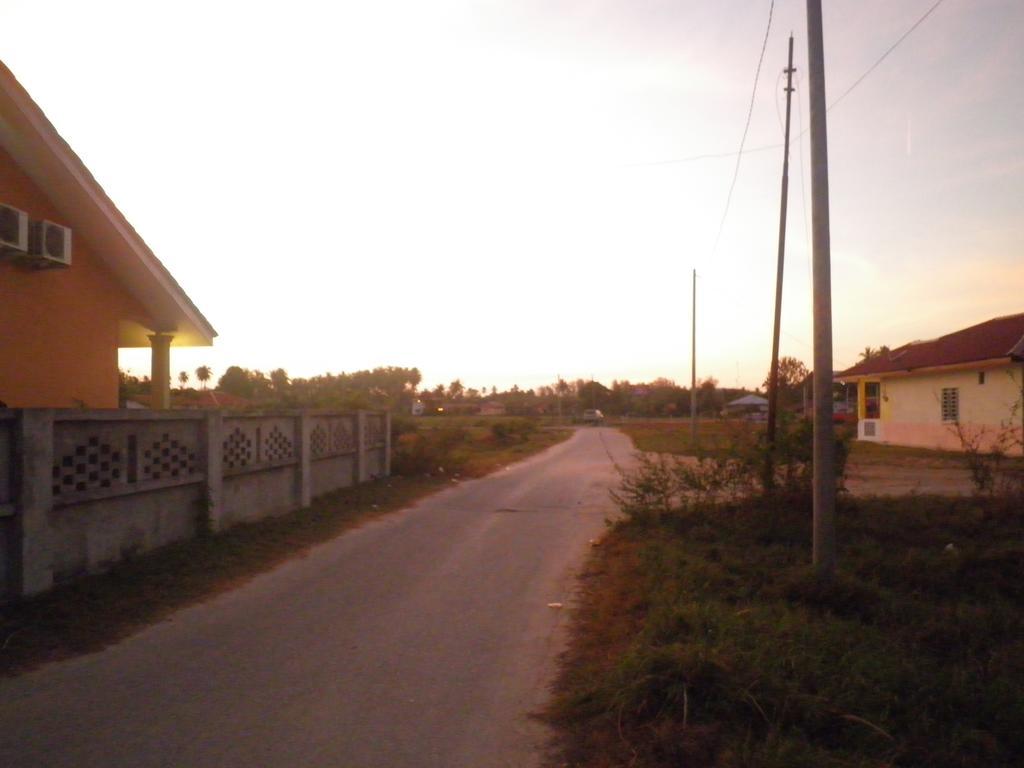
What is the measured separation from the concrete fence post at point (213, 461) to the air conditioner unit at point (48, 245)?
7.88ft

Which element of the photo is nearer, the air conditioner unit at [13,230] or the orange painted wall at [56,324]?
the air conditioner unit at [13,230]

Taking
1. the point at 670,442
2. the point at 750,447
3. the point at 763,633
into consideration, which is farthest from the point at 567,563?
the point at 670,442

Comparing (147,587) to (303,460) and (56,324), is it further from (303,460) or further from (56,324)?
(303,460)

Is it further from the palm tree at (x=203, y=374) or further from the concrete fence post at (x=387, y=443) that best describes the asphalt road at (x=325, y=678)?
the palm tree at (x=203, y=374)

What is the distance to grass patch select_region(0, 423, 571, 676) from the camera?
21.6ft

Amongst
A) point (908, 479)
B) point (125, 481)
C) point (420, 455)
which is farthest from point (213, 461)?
point (908, 479)

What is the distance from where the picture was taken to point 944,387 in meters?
31.2

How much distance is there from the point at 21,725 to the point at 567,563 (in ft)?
22.6

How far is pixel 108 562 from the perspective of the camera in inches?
337

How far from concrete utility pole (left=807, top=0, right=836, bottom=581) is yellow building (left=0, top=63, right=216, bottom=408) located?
8166 mm

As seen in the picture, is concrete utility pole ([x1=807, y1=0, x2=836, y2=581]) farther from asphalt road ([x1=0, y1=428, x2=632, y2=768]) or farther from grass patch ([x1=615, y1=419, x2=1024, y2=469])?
grass patch ([x1=615, y1=419, x2=1024, y2=469])

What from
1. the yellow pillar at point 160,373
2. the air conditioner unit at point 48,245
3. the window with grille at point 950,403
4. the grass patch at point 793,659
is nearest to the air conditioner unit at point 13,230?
the air conditioner unit at point 48,245

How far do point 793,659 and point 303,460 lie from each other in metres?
9.98

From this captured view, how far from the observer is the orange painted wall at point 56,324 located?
10055 mm
